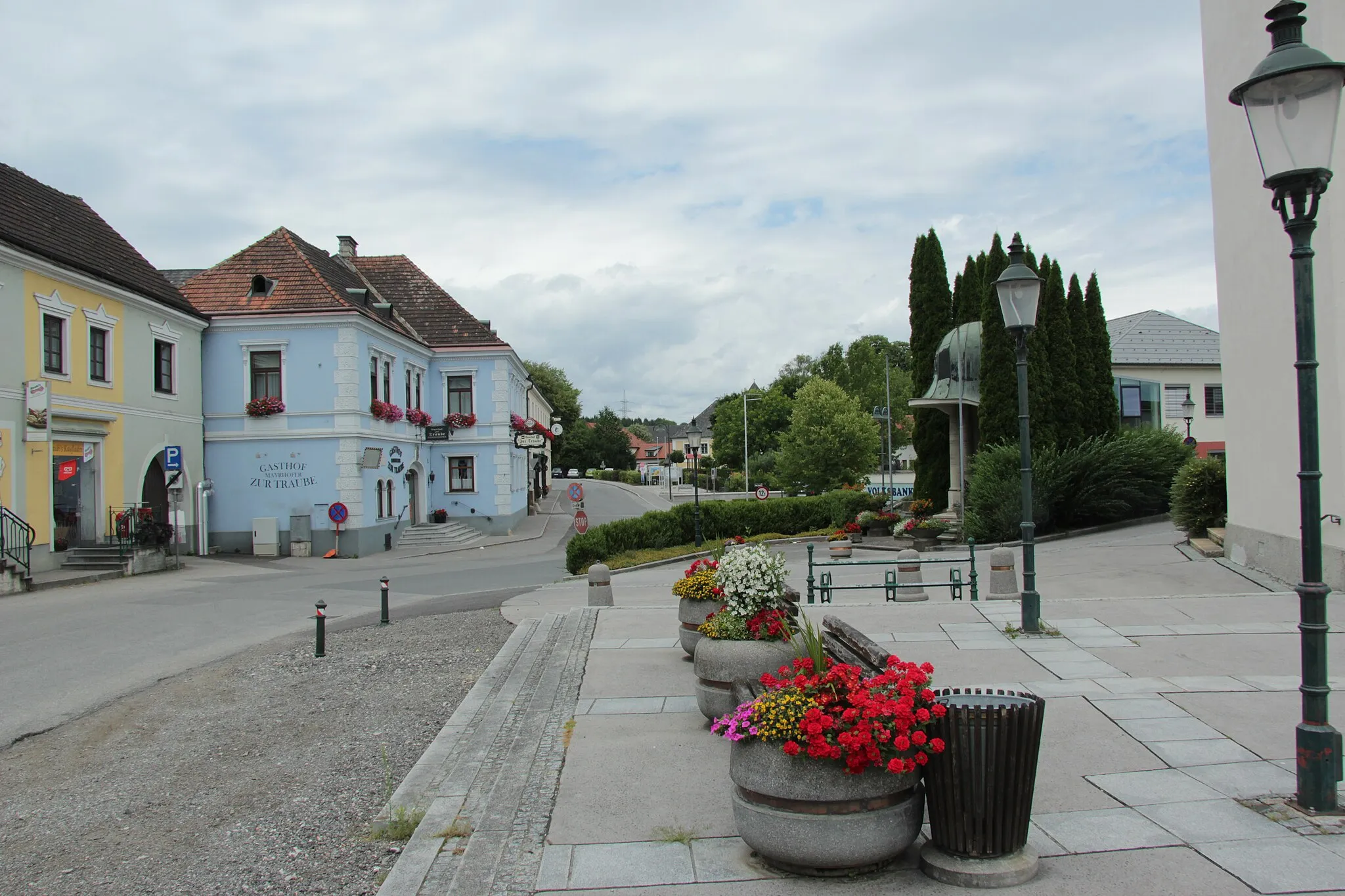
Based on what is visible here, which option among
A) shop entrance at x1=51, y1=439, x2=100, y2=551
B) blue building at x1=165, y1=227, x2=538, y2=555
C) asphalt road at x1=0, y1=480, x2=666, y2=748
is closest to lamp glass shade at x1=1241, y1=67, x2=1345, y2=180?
asphalt road at x1=0, y1=480, x2=666, y2=748

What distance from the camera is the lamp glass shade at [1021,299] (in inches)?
415

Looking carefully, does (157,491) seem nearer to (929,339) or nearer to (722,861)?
(929,339)

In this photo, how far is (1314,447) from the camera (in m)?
5.11

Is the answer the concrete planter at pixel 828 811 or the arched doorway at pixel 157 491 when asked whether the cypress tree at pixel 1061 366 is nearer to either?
the concrete planter at pixel 828 811

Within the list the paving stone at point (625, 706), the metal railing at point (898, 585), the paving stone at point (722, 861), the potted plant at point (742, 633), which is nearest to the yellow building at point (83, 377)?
the metal railing at point (898, 585)

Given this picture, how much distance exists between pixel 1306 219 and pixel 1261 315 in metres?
10.6

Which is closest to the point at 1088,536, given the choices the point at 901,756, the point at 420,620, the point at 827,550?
the point at 827,550

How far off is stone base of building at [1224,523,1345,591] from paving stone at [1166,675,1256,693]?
484cm

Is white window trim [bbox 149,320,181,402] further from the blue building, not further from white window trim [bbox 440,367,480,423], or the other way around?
white window trim [bbox 440,367,480,423]

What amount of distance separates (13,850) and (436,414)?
32.2 meters

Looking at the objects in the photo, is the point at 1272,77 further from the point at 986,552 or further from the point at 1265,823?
the point at 986,552

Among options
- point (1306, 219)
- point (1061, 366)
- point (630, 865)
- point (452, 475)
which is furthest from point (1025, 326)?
point (452, 475)

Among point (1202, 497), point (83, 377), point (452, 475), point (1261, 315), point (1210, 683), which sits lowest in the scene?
point (1210, 683)

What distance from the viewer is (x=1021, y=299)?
10.6 metres
